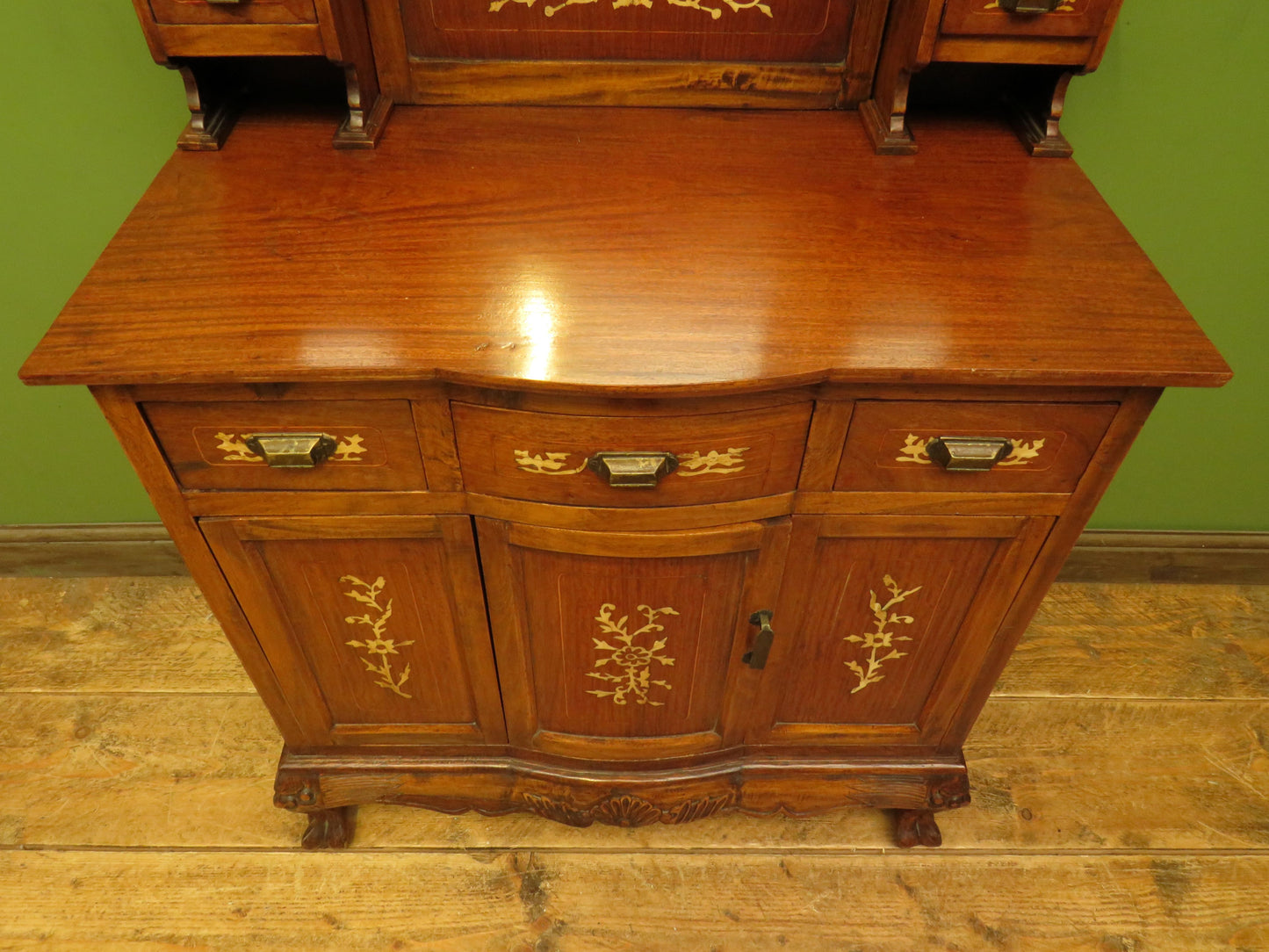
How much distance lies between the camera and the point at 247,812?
1.51m

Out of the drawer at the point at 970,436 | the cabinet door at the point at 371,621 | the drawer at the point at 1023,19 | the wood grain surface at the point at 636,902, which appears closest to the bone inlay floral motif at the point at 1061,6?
the drawer at the point at 1023,19

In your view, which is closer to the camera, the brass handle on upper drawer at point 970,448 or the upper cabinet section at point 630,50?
the brass handle on upper drawer at point 970,448

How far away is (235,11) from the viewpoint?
1015 mm

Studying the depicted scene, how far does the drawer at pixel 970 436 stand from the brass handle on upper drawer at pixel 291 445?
0.55m

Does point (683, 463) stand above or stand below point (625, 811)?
above

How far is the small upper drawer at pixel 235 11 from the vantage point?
3.29 ft

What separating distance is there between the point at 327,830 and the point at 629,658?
65cm

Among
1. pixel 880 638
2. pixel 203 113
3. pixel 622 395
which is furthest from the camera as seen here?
pixel 880 638

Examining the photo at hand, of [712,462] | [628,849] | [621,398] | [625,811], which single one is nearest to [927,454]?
[712,462]

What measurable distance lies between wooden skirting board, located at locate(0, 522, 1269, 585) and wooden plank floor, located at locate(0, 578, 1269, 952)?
17 centimetres

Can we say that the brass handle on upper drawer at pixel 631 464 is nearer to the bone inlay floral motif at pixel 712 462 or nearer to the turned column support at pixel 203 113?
the bone inlay floral motif at pixel 712 462

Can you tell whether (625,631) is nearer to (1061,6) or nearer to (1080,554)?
(1061,6)

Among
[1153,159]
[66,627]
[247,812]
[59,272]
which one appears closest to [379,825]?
[247,812]

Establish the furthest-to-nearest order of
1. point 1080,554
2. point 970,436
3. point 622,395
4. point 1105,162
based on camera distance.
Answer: point 1080,554, point 1105,162, point 970,436, point 622,395
